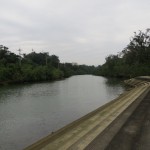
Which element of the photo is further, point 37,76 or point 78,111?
point 37,76

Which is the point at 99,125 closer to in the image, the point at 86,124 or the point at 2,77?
the point at 86,124

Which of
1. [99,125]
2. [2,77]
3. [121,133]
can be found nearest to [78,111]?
[99,125]

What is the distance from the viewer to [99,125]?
1345 cm

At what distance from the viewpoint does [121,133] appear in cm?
1123

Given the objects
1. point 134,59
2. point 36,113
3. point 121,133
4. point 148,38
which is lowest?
point 36,113

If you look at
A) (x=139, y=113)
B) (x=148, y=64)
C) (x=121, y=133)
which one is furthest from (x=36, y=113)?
(x=148, y=64)

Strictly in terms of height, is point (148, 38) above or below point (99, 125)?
above

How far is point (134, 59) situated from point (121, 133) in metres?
80.8

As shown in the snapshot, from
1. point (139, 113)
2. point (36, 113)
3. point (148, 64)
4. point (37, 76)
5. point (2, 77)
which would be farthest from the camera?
point (37, 76)

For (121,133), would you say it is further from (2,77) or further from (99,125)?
(2,77)

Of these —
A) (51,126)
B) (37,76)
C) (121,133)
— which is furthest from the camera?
(37,76)

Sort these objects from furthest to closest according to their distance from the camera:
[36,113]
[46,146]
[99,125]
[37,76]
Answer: [37,76], [36,113], [99,125], [46,146]

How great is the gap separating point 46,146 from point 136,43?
79448mm

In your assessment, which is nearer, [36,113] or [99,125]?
[99,125]
